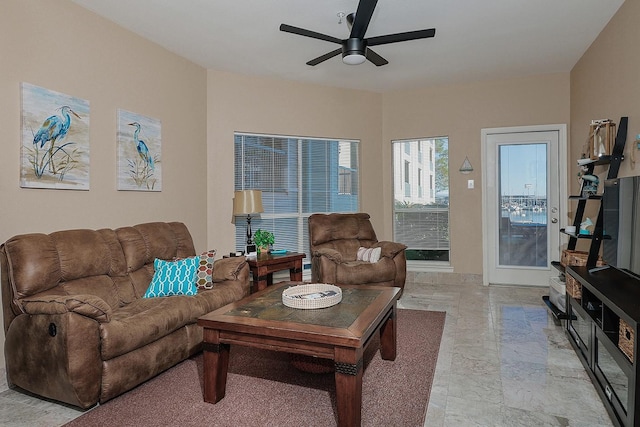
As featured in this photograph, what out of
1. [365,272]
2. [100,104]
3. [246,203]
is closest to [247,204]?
[246,203]

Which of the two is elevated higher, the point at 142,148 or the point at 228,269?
the point at 142,148

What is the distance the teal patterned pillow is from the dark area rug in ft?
1.88

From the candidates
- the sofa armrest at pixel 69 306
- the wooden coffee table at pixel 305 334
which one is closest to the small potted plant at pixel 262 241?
the wooden coffee table at pixel 305 334

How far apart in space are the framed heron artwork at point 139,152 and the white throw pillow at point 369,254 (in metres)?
2.36

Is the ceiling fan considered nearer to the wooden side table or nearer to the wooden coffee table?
the wooden coffee table

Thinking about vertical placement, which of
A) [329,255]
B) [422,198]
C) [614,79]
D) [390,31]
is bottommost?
[329,255]

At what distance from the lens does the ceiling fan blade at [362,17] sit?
2.57 metres

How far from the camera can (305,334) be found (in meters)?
2.04

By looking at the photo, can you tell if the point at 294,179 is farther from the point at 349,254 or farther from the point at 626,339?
the point at 626,339

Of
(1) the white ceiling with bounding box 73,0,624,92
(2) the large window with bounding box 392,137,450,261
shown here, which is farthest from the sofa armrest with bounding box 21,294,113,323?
(2) the large window with bounding box 392,137,450,261

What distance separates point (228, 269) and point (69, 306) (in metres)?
1.43

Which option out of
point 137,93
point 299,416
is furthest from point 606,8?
point 137,93

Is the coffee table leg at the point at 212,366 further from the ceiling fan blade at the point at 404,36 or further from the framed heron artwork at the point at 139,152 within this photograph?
the ceiling fan blade at the point at 404,36

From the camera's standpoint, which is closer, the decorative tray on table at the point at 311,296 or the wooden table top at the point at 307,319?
the wooden table top at the point at 307,319
